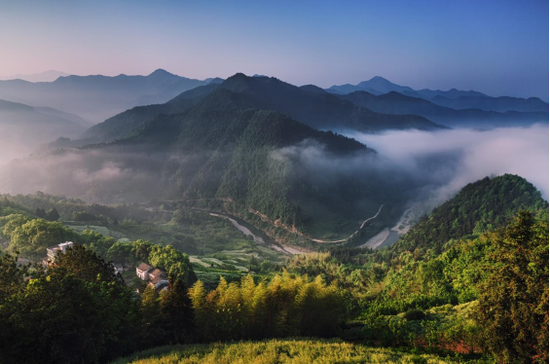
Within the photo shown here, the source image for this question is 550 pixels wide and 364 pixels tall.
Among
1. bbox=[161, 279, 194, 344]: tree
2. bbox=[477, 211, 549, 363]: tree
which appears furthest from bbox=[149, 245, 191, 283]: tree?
bbox=[477, 211, 549, 363]: tree

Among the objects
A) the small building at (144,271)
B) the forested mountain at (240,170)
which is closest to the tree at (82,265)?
the small building at (144,271)

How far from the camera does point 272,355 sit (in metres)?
17.3

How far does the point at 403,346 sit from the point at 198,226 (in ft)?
367

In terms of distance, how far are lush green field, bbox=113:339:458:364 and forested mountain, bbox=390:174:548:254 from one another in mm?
55926

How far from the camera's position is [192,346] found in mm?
20031

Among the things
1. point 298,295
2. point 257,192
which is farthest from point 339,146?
point 298,295

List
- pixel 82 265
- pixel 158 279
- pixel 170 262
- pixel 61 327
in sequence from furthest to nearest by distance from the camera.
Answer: pixel 170 262 → pixel 158 279 → pixel 82 265 → pixel 61 327

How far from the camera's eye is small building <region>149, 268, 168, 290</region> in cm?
4066

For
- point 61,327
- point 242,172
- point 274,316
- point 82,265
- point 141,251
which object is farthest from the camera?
point 242,172

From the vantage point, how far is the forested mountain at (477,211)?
235ft

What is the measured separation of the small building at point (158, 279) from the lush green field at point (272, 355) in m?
22.2

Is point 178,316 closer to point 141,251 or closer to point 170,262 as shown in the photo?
point 170,262

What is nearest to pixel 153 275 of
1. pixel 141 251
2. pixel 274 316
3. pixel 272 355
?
pixel 141 251

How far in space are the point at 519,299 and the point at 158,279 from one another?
38.7 metres
